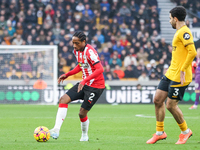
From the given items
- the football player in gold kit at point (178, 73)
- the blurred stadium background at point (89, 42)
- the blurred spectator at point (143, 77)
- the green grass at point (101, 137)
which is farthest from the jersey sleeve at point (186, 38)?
the blurred spectator at point (143, 77)

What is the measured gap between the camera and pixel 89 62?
6180 millimetres

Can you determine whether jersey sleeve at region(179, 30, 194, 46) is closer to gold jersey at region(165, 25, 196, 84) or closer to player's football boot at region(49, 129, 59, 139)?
gold jersey at region(165, 25, 196, 84)

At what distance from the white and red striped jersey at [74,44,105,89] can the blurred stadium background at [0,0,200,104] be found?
9.94m

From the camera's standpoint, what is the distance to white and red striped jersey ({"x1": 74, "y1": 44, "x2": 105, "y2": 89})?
19.8 ft

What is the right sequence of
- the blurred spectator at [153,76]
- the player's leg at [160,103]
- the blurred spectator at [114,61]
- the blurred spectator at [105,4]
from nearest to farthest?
the player's leg at [160,103] → the blurred spectator at [153,76] → the blurred spectator at [114,61] → the blurred spectator at [105,4]

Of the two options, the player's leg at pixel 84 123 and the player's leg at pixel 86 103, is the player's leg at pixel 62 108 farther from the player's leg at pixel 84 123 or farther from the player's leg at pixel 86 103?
the player's leg at pixel 84 123

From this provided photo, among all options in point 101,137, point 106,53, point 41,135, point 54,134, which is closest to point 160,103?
point 101,137

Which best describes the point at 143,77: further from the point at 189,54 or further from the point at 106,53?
the point at 189,54

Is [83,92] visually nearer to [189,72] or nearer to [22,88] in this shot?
[189,72]

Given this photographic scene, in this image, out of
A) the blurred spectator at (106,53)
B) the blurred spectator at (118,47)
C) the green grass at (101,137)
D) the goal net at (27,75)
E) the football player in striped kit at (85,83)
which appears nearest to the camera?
the green grass at (101,137)

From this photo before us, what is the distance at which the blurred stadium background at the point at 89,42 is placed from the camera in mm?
16141

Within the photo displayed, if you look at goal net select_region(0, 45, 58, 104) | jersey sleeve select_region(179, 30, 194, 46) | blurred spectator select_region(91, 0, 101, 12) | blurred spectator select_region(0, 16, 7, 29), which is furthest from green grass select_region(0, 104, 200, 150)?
blurred spectator select_region(91, 0, 101, 12)

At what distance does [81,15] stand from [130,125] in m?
13.2

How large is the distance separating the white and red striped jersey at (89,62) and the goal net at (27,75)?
9.81m
